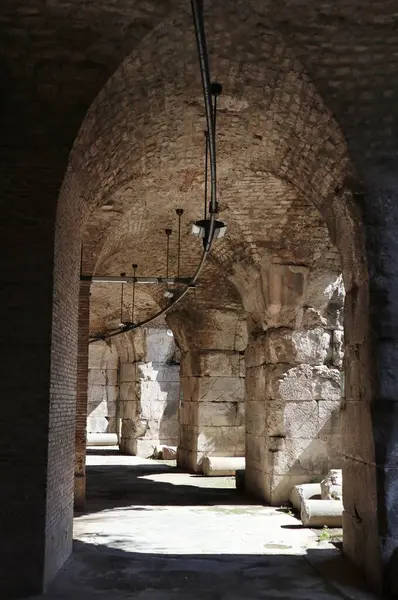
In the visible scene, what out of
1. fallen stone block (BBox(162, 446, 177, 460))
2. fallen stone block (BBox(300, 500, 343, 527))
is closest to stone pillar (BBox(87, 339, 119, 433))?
fallen stone block (BBox(162, 446, 177, 460))

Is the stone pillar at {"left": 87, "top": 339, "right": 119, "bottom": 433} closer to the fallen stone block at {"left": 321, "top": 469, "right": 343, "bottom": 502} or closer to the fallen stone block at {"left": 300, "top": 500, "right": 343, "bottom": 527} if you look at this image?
the fallen stone block at {"left": 321, "top": 469, "right": 343, "bottom": 502}

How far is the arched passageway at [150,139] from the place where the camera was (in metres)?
5.32

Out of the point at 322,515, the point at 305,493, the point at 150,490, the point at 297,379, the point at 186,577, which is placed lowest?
the point at 150,490

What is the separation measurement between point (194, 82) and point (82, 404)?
4890mm

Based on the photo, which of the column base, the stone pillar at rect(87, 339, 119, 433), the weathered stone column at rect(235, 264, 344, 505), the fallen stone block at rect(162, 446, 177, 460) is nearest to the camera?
the column base

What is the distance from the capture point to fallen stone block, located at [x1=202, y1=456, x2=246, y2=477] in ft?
45.2

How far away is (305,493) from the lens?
366 inches

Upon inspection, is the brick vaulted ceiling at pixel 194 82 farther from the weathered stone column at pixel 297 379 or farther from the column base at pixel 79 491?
the column base at pixel 79 491

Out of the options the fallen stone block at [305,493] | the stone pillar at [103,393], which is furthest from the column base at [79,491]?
the stone pillar at [103,393]

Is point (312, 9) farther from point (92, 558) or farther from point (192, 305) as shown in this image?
point (192, 305)

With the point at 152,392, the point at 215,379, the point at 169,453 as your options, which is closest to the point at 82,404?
the point at 215,379

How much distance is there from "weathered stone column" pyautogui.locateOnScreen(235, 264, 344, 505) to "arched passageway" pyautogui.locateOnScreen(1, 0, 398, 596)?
348 cm

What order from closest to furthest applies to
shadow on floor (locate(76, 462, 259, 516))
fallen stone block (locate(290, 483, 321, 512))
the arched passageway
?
1. the arched passageway
2. fallen stone block (locate(290, 483, 321, 512))
3. shadow on floor (locate(76, 462, 259, 516))

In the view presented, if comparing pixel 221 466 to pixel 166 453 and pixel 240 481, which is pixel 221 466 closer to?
pixel 240 481
